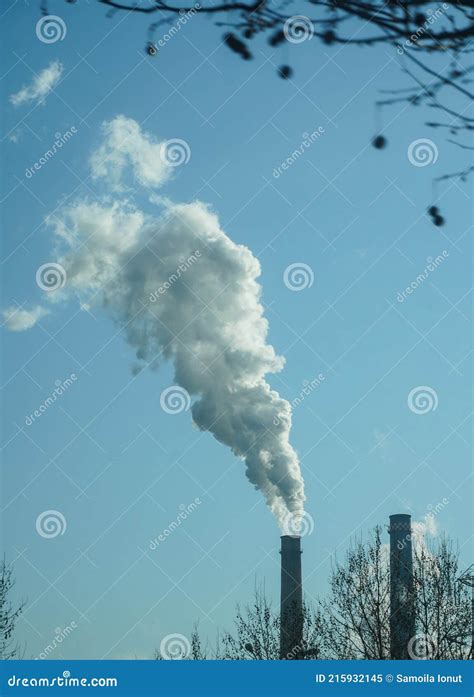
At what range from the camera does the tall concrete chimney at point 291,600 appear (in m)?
27.1

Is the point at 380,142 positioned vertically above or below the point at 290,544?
below

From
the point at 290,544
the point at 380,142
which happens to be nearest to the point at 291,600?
the point at 290,544

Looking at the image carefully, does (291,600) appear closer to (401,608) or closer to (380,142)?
(401,608)

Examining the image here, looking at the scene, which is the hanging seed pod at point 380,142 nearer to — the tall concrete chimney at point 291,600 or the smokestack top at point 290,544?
the tall concrete chimney at point 291,600

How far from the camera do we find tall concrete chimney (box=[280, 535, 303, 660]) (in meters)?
27.1

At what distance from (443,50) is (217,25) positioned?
0.85 metres

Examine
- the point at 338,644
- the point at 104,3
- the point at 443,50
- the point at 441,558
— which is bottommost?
the point at 104,3

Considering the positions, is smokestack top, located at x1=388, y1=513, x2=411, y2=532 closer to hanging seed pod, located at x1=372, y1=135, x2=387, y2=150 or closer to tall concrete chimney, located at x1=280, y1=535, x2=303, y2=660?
tall concrete chimney, located at x1=280, y1=535, x2=303, y2=660

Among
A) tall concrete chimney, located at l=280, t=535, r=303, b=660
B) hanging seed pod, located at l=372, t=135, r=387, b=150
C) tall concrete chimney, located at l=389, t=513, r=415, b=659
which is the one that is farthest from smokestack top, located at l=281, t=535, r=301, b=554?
hanging seed pod, located at l=372, t=135, r=387, b=150

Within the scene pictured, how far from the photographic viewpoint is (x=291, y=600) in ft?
95.1

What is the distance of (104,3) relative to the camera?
3232 mm

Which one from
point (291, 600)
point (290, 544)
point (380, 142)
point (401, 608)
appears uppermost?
point (290, 544)
